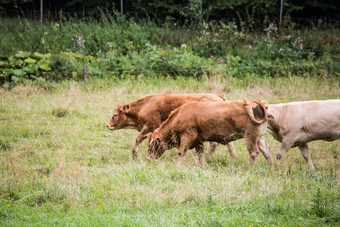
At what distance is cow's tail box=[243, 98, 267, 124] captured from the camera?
25.4ft

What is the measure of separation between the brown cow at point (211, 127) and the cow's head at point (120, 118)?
5.36ft

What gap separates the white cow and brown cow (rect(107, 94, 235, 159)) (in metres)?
1.27

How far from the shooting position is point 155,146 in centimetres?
857

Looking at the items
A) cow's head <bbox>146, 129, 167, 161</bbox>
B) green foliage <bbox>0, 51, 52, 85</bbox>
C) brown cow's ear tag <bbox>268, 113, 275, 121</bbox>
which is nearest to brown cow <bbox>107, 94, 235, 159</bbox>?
cow's head <bbox>146, 129, 167, 161</bbox>

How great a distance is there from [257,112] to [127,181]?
2.99 metres

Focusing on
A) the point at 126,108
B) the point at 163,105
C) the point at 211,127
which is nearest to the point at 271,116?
the point at 211,127

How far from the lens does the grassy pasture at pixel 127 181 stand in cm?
543

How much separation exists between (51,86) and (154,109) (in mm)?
6375

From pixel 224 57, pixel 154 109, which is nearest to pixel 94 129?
pixel 154 109

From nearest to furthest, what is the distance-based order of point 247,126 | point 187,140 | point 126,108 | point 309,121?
point 247,126 → point 187,140 → point 309,121 → point 126,108

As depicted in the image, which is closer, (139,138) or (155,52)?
(139,138)

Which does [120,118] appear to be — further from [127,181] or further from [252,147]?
[252,147]

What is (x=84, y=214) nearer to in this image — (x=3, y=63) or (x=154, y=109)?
(x=154, y=109)

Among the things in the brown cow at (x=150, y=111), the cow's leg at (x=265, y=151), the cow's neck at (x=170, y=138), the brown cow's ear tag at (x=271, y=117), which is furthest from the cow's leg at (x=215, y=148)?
the brown cow's ear tag at (x=271, y=117)
